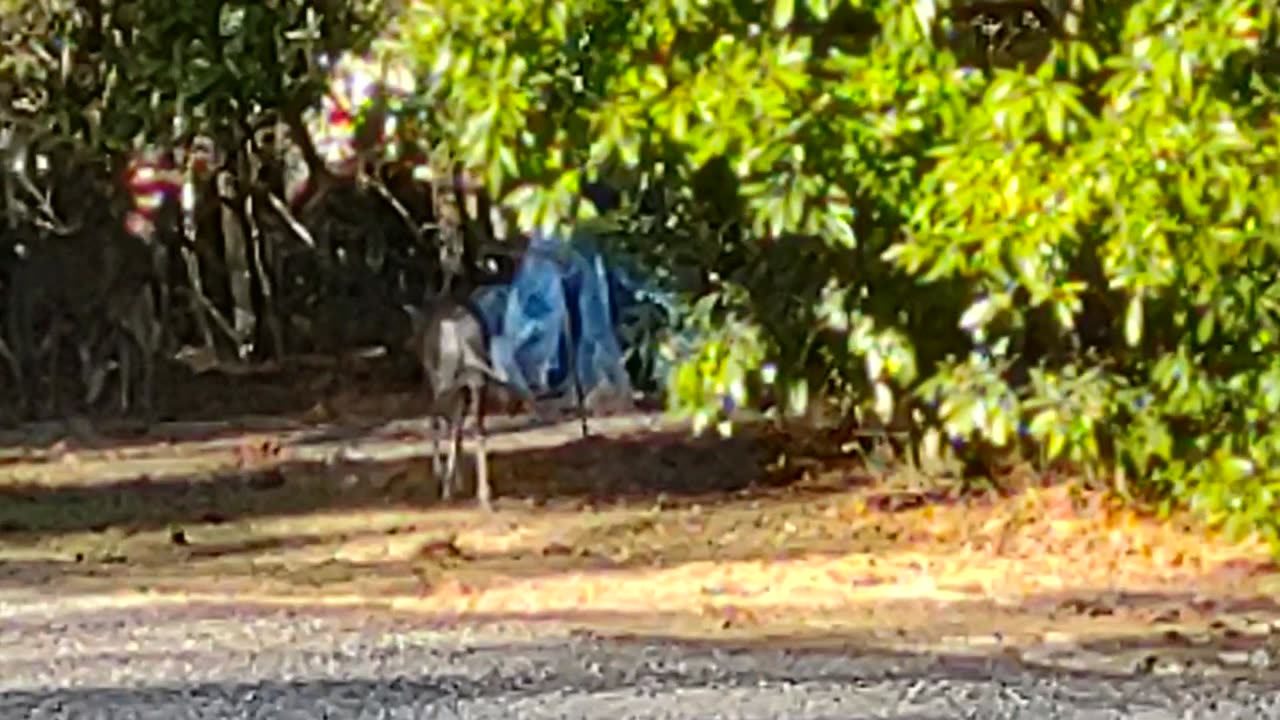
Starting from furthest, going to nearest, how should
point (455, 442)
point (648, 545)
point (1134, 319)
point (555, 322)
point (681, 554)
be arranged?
point (555, 322)
point (455, 442)
point (648, 545)
point (681, 554)
point (1134, 319)

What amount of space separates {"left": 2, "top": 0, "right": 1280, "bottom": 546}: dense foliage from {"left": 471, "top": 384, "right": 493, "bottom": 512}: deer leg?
5.45 meters

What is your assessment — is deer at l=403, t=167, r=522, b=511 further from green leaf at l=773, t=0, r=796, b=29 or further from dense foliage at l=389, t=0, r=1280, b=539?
green leaf at l=773, t=0, r=796, b=29

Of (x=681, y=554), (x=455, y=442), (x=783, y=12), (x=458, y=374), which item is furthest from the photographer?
(x=455, y=442)

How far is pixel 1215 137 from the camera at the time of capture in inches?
370

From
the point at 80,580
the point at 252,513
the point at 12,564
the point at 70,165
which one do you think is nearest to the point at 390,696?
the point at 80,580

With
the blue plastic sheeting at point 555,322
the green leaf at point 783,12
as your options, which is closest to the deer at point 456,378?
the blue plastic sheeting at point 555,322

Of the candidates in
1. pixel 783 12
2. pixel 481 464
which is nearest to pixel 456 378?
pixel 481 464

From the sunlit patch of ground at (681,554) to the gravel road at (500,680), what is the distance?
39.2 inches

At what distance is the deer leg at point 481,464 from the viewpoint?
16828mm

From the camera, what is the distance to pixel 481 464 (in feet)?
55.6

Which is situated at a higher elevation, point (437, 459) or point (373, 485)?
point (437, 459)

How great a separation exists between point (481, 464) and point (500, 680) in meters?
7.03

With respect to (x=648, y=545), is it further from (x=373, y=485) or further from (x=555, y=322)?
(x=555, y=322)

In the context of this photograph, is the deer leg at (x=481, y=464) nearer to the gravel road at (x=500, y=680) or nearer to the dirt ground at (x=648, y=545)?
the dirt ground at (x=648, y=545)
